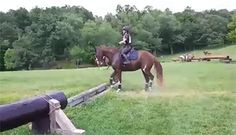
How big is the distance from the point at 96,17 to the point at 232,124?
68.7 metres

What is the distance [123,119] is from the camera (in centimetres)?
1105

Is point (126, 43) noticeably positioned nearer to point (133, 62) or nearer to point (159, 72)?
point (133, 62)

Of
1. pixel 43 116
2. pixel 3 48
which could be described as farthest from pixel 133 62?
pixel 3 48

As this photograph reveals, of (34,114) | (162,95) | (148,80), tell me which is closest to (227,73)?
(148,80)

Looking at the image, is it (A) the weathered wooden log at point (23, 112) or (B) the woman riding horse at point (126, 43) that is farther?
(B) the woman riding horse at point (126, 43)

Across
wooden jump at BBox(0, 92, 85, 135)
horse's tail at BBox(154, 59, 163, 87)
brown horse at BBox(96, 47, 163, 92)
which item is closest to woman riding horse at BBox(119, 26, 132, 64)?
brown horse at BBox(96, 47, 163, 92)

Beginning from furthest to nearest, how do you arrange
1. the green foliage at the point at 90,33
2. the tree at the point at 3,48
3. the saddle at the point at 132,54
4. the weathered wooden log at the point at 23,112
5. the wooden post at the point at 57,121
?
1. the green foliage at the point at 90,33
2. the tree at the point at 3,48
3. the saddle at the point at 132,54
4. the wooden post at the point at 57,121
5. the weathered wooden log at the point at 23,112

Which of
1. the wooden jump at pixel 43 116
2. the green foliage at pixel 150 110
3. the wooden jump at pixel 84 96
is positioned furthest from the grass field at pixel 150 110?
the wooden jump at pixel 43 116

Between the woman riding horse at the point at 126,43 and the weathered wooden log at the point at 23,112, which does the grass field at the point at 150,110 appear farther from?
the woman riding horse at the point at 126,43

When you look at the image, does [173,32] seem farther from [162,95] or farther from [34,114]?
[34,114]

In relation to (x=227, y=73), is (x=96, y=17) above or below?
above

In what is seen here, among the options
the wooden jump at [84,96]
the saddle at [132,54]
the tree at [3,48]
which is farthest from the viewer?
the tree at [3,48]

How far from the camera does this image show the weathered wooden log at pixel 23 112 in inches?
316

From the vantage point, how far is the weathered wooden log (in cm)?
804
